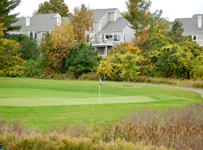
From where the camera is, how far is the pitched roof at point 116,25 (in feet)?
171

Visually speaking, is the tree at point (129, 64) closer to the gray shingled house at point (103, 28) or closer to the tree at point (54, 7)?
the gray shingled house at point (103, 28)

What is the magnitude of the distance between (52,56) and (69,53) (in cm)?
258

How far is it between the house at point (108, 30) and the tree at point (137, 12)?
3.13 metres

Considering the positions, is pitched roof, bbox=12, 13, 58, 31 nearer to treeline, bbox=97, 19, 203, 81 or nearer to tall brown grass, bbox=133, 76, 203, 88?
treeline, bbox=97, 19, 203, 81

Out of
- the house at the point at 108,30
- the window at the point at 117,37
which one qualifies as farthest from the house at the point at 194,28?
the window at the point at 117,37

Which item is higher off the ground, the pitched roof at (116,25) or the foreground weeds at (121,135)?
the pitched roof at (116,25)

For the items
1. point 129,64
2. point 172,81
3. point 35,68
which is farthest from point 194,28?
point 35,68

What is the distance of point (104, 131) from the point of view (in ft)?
20.5

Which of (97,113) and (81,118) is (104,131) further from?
(97,113)

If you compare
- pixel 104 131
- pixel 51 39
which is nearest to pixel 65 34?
pixel 51 39

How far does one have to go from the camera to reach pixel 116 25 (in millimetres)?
53344

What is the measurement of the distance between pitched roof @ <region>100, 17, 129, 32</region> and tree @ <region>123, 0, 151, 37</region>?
9.24ft


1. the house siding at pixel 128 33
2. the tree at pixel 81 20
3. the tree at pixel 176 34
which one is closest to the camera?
the tree at pixel 176 34

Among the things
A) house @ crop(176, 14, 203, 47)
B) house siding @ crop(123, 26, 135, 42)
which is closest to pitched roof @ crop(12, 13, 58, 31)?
house siding @ crop(123, 26, 135, 42)
